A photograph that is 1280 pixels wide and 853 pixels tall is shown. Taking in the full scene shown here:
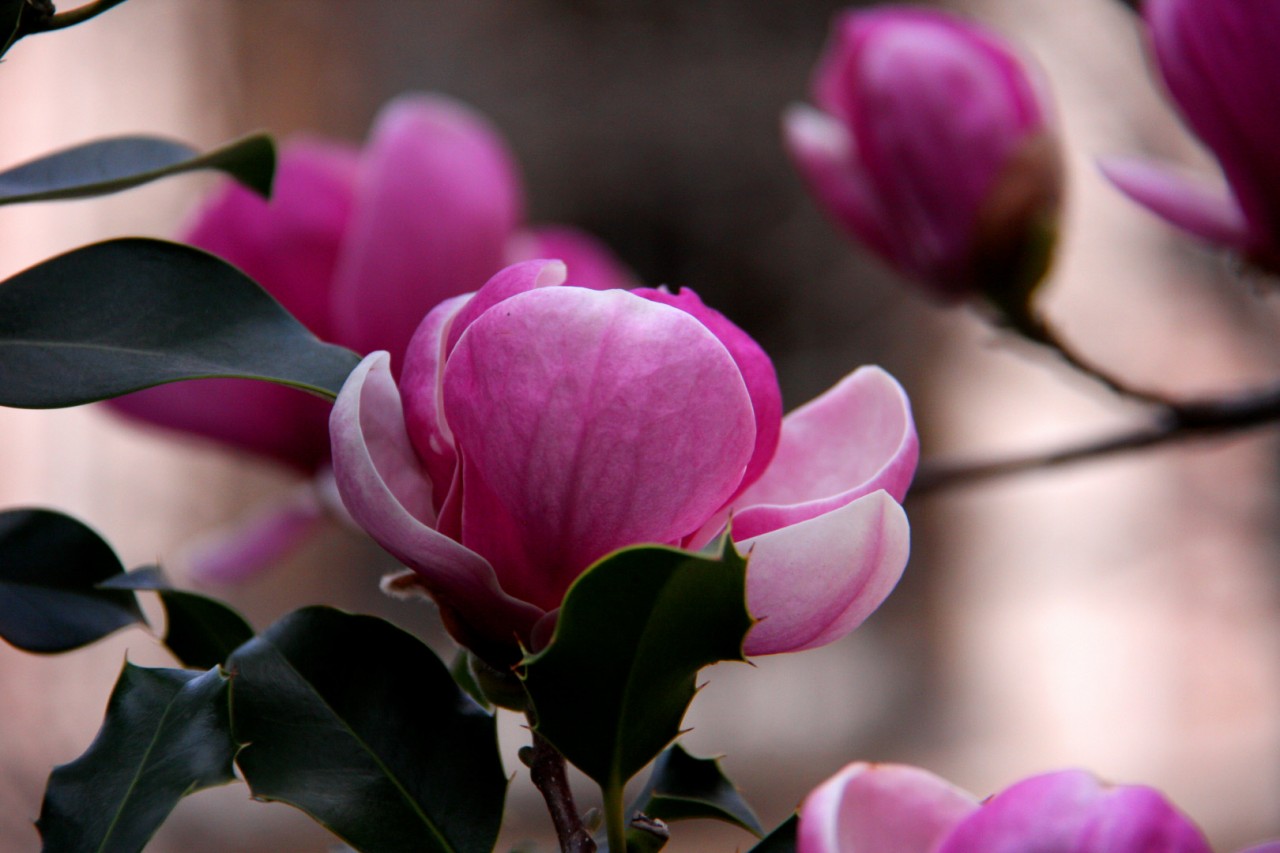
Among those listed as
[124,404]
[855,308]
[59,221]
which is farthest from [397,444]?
[855,308]

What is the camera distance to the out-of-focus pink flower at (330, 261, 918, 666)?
204 mm

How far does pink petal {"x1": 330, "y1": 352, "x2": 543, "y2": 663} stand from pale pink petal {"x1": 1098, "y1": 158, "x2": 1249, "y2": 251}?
31 cm

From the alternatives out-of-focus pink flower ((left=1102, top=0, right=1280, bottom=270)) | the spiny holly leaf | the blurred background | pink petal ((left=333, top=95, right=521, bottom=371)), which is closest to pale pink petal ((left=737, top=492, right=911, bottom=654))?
the spiny holly leaf

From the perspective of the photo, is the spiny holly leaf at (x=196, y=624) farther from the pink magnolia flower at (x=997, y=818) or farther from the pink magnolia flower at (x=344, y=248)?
the pink magnolia flower at (x=344, y=248)

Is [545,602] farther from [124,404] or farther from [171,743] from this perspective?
[124,404]

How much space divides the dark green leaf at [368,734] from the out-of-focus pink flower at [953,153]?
0.39 metres

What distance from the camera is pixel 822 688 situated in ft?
6.76

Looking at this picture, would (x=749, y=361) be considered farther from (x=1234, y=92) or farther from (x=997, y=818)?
(x=1234, y=92)

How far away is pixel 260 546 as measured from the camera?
2.05ft

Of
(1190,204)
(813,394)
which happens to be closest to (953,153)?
(1190,204)

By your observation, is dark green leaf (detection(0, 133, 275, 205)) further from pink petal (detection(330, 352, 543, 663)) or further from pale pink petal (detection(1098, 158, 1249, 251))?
pale pink petal (detection(1098, 158, 1249, 251))

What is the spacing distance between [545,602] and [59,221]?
167 cm

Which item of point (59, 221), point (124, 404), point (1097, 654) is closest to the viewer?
point (124, 404)

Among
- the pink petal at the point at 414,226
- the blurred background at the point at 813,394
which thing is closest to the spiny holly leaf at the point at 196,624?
the pink petal at the point at 414,226
